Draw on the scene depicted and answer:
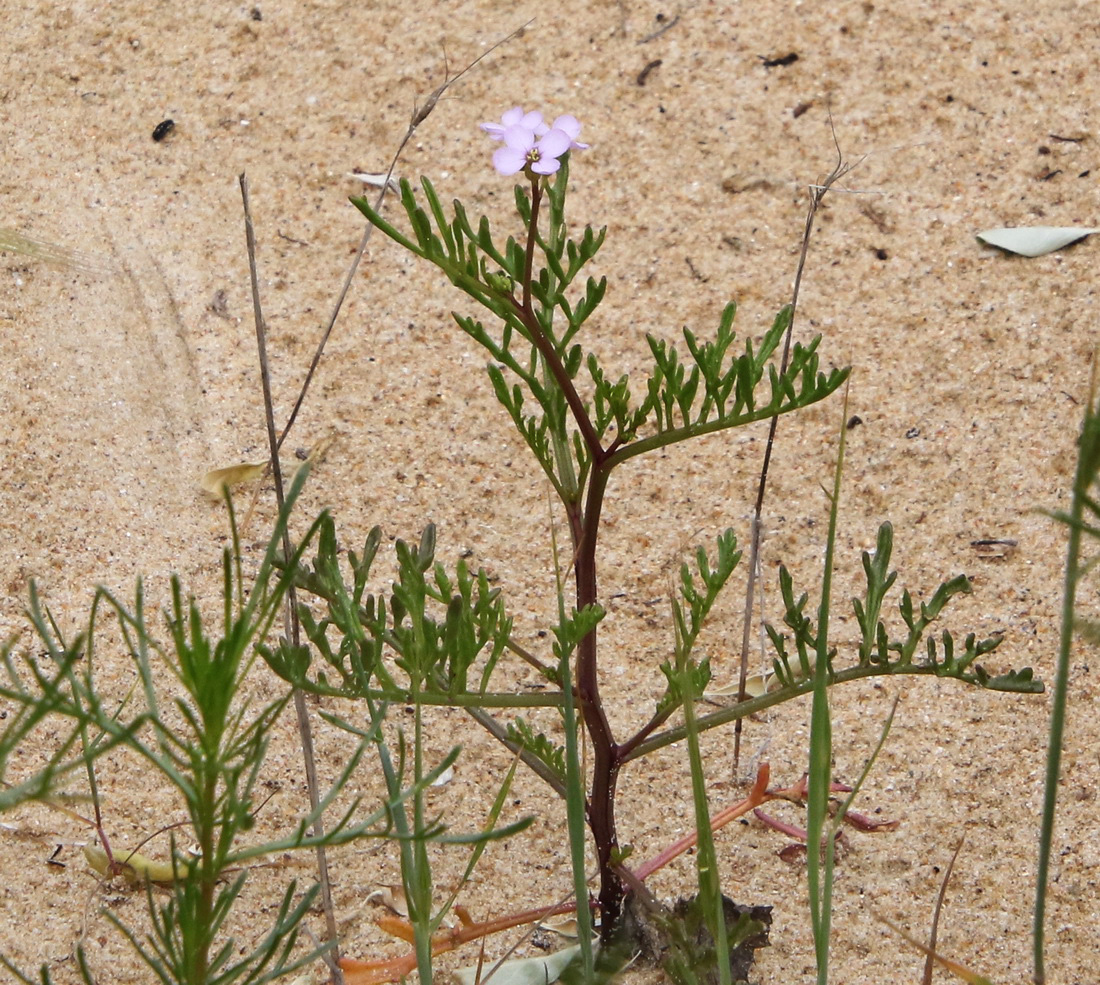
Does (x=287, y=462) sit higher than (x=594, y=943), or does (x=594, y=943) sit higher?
(x=287, y=462)

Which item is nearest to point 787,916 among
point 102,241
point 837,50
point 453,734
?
point 453,734

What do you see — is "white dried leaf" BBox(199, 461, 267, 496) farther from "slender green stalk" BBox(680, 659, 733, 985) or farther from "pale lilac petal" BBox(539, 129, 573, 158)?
"slender green stalk" BBox(680, 659, 733, 985)

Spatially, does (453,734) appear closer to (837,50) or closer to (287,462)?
(287,462)

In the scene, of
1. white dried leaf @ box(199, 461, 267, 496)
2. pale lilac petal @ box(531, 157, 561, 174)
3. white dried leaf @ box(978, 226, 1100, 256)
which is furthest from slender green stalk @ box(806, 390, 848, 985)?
white dried leaf @ box(978, 226, 1100, 256)

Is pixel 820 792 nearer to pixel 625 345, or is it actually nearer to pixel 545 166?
pixel 545 166

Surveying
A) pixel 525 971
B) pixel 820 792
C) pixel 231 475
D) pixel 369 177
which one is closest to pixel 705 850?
pixel 820 792
